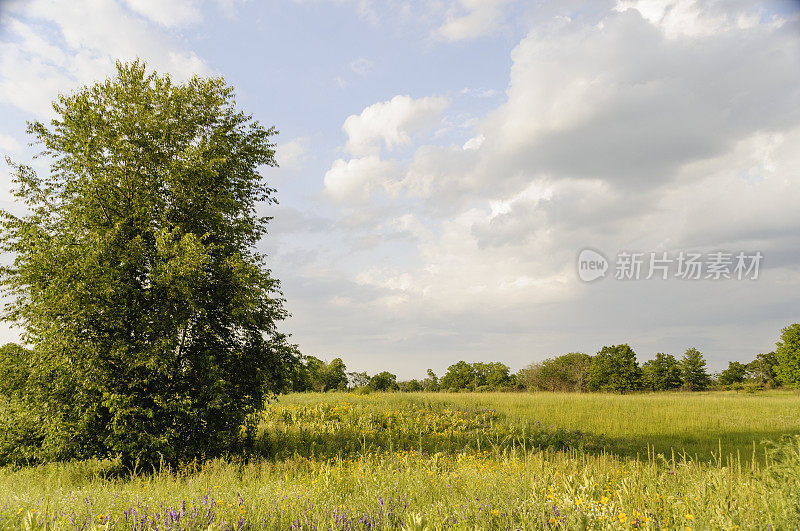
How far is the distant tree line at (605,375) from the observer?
61188 mm

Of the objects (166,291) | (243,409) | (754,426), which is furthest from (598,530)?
(754,426)

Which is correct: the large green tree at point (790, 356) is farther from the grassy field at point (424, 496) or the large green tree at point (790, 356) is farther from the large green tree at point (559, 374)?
the grassy field at point (424, 496)

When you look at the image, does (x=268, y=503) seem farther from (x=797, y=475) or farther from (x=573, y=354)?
(x=573, y=354)

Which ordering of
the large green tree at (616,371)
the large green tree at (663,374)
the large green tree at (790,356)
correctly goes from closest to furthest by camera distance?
the large green tree at (790,356) → the large green tree at (616,371) → the large green tree at (663,374)

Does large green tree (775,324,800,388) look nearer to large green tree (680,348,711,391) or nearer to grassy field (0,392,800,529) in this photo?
large green tree (680,348,711,391)

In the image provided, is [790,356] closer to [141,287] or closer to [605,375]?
[605,375]

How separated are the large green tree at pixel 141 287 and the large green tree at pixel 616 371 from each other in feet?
202

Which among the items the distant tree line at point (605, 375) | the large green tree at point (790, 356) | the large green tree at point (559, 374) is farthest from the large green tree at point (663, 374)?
the large green tree at point (790, 356)

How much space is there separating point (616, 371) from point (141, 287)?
6517 centimetres

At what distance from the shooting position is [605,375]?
63.5m

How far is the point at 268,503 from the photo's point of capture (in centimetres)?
521

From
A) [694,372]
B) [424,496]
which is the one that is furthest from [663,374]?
[424,496]

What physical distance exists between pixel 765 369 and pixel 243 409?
9076 centimetres

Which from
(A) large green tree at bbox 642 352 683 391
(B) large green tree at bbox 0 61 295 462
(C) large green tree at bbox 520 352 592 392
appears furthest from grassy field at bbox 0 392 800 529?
(A) large green tree at bbox 642 352 683 391
